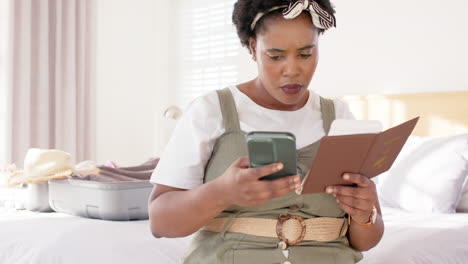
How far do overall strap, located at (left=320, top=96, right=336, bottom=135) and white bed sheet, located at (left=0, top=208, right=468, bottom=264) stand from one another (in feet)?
1.63

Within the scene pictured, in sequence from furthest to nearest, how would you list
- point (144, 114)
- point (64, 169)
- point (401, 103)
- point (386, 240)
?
point (144, 114), point (401, 103), point (64, 169), point (386, 240)

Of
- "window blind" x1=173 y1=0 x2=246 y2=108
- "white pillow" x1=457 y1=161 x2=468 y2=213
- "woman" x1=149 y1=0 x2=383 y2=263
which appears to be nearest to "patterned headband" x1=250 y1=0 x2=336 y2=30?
"woman" x1=149 y1=0 x2=383 y2=263

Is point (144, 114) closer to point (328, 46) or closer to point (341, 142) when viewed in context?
point (328, 46)

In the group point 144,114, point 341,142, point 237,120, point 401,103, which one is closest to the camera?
point 341,142

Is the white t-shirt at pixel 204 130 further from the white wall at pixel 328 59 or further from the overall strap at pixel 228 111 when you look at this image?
the white wall at pixel 328 59

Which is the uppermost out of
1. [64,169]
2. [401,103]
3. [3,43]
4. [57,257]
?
[3,43]

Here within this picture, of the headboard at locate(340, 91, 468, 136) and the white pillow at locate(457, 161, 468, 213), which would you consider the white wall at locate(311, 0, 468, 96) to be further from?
the white pillow at locate(457, 161, 468, 213)

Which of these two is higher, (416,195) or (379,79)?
(379,79)

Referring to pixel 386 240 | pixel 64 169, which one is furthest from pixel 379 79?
pixel 64 169

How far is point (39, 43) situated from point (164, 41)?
134cm

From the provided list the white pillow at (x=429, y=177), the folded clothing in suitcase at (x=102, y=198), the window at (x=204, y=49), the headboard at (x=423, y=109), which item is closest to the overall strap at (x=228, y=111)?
the folded clothing in suitcase at (x=102, y=198)

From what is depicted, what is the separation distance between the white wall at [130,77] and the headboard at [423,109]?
7.35 ft

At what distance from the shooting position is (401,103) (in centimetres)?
347

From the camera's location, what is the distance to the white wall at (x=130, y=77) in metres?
4.90
